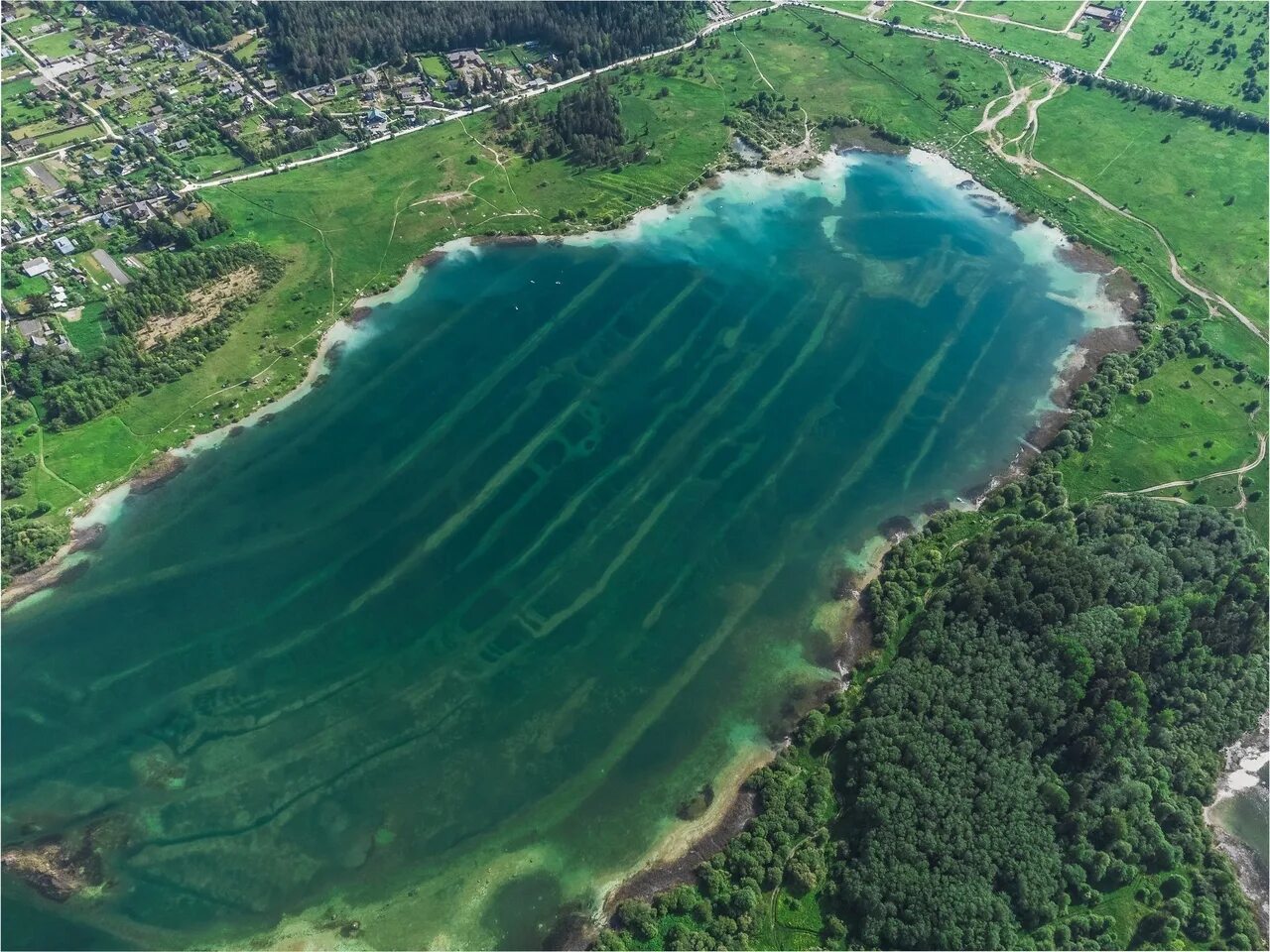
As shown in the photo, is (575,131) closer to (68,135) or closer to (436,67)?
(436,67)

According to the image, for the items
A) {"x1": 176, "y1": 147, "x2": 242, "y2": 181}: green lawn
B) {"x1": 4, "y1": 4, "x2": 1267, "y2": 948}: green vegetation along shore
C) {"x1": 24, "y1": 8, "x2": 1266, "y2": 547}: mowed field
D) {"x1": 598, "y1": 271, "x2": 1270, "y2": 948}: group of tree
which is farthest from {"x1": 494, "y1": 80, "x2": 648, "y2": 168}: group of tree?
{"x1": 598, "y1": 271, "x2": 1270, "y2": 948}: group of tree

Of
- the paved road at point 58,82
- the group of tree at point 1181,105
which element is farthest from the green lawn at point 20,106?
the group of tree at point 1181,105

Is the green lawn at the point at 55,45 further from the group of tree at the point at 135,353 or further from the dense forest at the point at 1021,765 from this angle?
the dense forest at the point at 1021,765

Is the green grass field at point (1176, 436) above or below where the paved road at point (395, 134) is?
above

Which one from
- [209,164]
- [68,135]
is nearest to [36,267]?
[209,164]

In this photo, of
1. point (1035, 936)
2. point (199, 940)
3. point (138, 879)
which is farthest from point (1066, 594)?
point (138, 879)

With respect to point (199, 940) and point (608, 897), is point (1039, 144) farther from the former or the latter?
point (199, 940)
